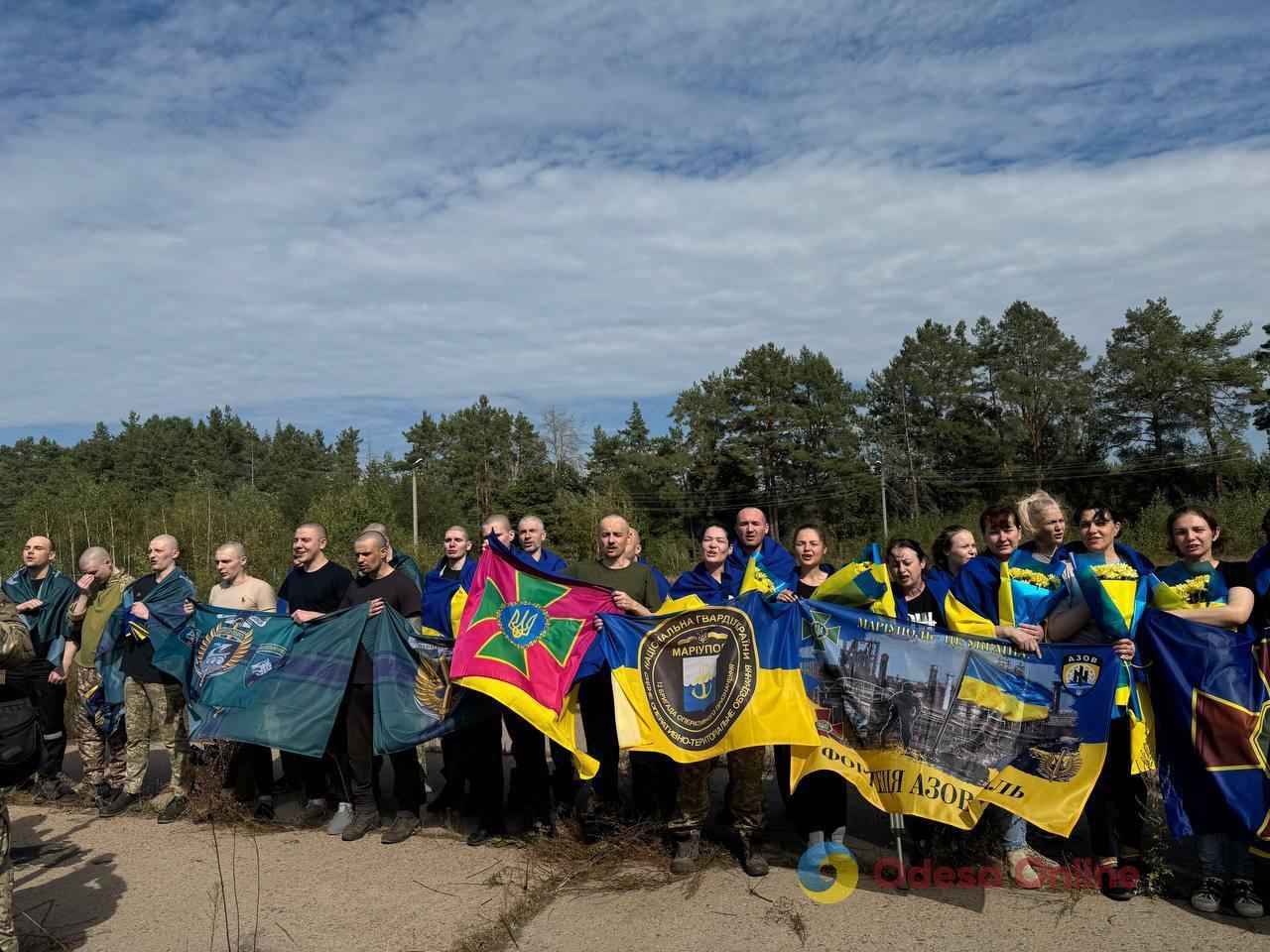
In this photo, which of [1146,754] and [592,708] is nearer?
[1146,754]

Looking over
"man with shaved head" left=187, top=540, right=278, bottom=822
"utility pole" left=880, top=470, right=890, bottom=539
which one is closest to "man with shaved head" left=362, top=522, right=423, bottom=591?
"man with shaved head" left=187, top=540, right=278, bottom=822

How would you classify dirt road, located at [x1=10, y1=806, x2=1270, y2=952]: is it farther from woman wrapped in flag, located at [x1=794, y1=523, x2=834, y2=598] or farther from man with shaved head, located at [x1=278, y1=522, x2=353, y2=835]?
woman wrapped in flag, located at [x1=794, y1=523, x2=834, y2=598]

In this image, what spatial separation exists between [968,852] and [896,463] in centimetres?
5597

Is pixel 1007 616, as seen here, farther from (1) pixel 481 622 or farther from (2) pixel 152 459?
(2) pixel 152 459

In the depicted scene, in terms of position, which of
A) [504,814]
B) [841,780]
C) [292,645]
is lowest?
[504,814]

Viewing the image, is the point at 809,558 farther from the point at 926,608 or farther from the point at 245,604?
the point at 245,604

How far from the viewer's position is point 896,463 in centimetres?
5941

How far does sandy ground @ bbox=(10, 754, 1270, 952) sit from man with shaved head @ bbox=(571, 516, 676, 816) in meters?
0.68

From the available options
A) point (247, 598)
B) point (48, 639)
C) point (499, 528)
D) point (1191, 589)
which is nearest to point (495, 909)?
point (499, 528)

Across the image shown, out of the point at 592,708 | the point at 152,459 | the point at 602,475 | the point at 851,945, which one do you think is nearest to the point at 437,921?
the point at 592,708

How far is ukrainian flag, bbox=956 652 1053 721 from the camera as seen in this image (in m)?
5.34

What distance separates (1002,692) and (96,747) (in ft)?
23.9

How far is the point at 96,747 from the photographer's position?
25.9 ft

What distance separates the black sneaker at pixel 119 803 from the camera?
7.53 meters
